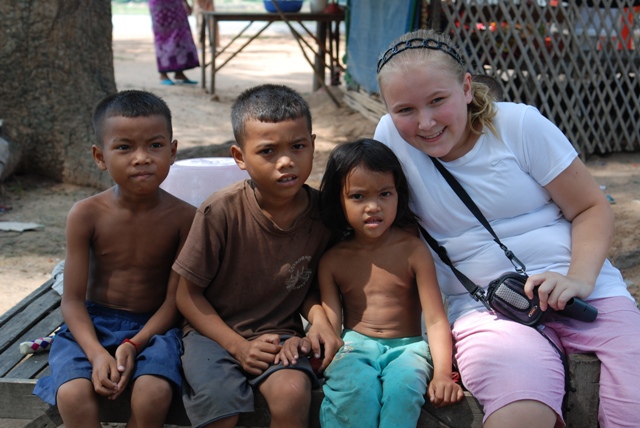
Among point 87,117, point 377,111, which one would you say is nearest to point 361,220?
point 87,117

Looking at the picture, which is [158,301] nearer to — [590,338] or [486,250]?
[486,250]

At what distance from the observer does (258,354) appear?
2.24 metres

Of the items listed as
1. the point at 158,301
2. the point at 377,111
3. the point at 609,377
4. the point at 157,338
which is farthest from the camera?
the point at 377,111

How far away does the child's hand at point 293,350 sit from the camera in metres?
2.21

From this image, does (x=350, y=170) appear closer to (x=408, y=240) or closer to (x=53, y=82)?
(x=408, y=240)

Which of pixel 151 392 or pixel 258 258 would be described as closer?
pixel 151 392

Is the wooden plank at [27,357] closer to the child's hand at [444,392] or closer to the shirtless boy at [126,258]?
the shirtless boy at [126,258]

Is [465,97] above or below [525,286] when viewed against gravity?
above

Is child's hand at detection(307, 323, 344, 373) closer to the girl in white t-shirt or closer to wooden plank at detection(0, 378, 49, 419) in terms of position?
the girl in white t-shirt

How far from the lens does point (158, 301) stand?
2574 millimetres

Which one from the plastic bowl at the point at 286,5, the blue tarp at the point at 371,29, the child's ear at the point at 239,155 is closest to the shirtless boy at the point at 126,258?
the child's ear at the point at 239,155

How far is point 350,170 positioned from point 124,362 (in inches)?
35.8

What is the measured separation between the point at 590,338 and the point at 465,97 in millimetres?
837

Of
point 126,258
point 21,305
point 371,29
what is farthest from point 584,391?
point 371,29
